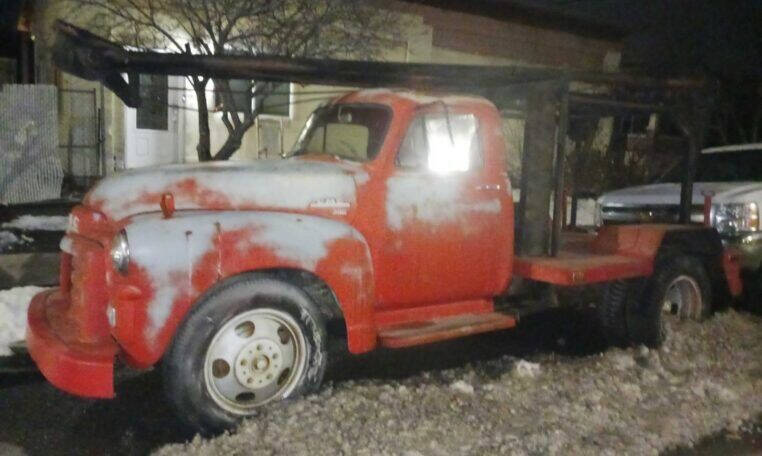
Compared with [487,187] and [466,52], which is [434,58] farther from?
[487,187]

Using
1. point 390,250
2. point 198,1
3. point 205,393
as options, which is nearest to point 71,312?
point 205,393

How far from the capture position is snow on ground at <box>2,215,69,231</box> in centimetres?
1099

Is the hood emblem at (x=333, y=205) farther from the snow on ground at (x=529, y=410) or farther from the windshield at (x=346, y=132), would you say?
the snow on ground at (x=529, y=410)

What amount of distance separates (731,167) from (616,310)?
14.6ft

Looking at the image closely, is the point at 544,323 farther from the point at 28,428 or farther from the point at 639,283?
the point at 28,428

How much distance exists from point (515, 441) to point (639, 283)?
2.71m

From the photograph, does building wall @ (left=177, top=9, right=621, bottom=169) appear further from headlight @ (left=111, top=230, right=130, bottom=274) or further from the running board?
headlight @ (left=111, top=230, right=130, bottom=274)

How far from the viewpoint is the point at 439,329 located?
18.8 feet

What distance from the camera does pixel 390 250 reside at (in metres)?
5.59

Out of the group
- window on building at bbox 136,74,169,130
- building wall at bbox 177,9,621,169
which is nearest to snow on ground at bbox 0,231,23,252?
window on building at bbox 136,74,169,130

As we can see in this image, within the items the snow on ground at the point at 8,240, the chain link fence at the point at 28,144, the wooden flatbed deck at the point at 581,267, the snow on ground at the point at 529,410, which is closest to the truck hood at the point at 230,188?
the snow on ground at the point at 529,410

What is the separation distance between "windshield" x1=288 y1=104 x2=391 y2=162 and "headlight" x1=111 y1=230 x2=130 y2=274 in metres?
1.91

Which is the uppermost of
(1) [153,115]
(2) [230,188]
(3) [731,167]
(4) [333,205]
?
(1) [153,115]

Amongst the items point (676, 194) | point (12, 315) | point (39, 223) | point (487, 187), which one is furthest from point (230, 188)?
point (39, 223)
